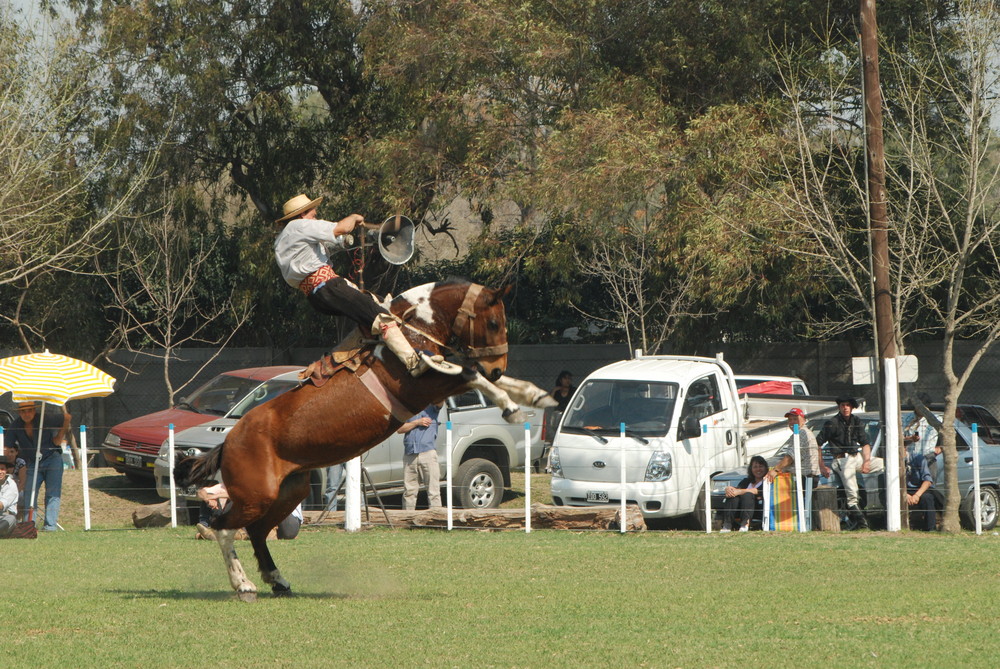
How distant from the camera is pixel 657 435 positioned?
16.7 m

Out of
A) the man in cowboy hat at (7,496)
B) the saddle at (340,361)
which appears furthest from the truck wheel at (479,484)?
the saddle at (340,361)

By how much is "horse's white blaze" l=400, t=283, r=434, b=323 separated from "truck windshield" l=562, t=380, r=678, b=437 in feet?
27.6

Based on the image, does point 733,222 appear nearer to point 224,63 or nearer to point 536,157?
point 536,157

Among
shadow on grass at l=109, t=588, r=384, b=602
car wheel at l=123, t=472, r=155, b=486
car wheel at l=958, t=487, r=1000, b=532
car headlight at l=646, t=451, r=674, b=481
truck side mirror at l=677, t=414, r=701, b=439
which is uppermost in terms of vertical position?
truck side mirror at l=677, t=414, r=701, b=439

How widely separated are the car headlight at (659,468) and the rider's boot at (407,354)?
8.18 metres

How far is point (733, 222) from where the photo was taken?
64.2ft

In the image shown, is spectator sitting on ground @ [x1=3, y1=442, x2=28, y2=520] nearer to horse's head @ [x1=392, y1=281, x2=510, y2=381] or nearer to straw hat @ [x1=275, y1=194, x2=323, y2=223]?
straw hat @ [x1=275, y1=194, x2=323, y2=223]

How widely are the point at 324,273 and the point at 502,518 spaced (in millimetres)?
8115

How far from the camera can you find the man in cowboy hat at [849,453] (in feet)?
52.4

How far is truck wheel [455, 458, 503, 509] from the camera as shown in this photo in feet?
→ 59.6

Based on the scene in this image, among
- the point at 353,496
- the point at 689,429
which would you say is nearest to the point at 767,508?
the point at 689,429

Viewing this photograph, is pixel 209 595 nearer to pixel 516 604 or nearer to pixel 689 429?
pixel 516 604

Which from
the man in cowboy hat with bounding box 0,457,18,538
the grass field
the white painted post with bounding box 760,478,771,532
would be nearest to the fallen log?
the white painted post with bounding box 760,478,771,532

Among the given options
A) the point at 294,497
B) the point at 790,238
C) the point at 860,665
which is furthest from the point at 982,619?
the point at 790,238
